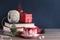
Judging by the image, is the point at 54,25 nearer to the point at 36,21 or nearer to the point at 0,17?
the point at 36,21

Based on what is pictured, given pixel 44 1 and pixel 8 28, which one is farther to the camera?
pixel 44 1

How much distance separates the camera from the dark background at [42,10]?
1722mm

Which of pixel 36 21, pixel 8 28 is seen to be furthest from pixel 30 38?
pixel 36 21

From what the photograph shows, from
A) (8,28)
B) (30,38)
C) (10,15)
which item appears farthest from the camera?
(10,15)

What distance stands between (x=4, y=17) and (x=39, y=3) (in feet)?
1.29

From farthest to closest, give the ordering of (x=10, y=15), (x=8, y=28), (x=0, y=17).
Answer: (x=0, y=17)
(x=10, y=15)
(x=8, y=28)

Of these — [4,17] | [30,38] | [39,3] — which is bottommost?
[30,38]

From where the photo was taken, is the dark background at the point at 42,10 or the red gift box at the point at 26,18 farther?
the dark background at the point at 42,10

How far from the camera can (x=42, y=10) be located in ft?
5.77

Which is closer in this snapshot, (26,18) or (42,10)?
(26,18)

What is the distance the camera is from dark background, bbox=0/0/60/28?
5.65 feet

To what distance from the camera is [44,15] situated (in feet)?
5.78

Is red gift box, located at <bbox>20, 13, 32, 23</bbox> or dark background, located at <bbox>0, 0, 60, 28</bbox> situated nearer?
red gift box, located at <bbox>20, 13, 32, 23</bbox>

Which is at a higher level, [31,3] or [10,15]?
[31,3]
